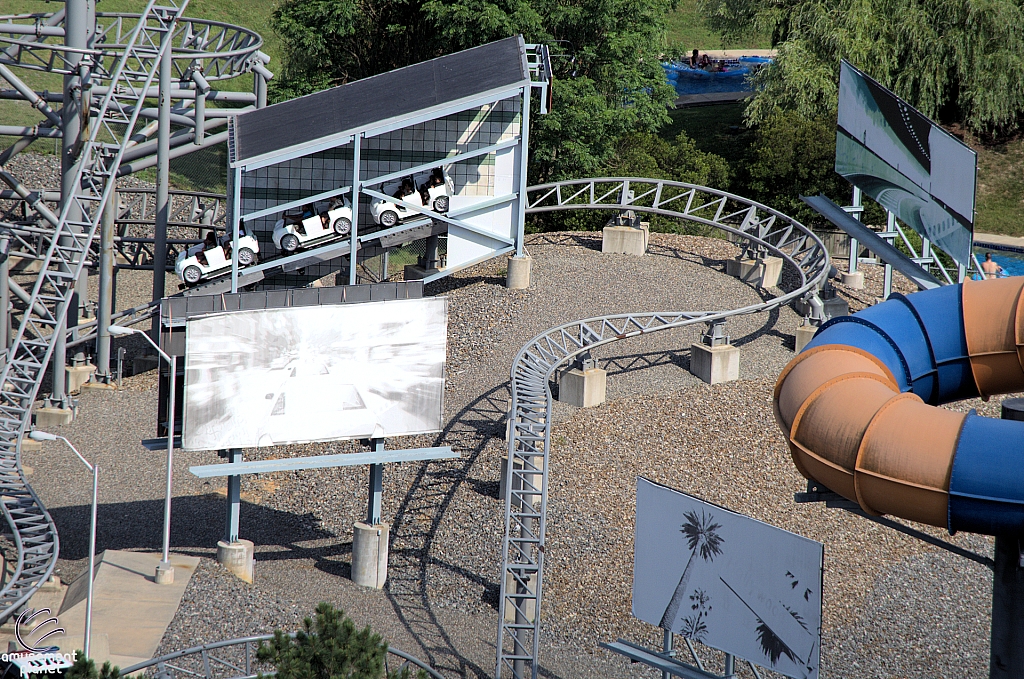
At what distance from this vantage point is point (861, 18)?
50.2 metres

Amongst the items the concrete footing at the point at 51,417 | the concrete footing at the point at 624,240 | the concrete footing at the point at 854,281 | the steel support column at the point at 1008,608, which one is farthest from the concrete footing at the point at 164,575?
the concrete footing at the point at 854,281

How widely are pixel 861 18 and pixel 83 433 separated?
37358mm

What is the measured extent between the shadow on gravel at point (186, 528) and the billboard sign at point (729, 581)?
9156mm

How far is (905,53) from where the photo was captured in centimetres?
5128

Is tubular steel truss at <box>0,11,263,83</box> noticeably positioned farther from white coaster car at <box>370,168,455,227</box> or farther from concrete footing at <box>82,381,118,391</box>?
concrete footing at <box>82,381,118,391</box>

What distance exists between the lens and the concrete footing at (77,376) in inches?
1289

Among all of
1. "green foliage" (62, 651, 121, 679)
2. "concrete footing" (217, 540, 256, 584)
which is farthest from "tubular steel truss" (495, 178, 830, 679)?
"green foliage" (62, 651, 121, 679)

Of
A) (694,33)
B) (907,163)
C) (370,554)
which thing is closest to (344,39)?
(907,163)

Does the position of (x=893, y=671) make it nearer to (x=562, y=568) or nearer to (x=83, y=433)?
(x=562, y=568)

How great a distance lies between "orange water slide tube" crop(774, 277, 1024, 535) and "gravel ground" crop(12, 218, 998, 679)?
717 cm

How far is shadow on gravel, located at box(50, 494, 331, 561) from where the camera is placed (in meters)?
24.7

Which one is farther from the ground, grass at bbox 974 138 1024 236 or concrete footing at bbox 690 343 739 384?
grass at bbox 974 138 1024 236

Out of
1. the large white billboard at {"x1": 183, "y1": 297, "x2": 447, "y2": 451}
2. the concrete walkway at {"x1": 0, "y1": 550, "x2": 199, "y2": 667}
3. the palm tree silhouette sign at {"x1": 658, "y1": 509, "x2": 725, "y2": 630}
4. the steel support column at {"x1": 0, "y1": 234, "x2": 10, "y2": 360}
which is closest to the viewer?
the palm tree silhouette sign at {"x1": 658, "y1": 509, "x2": 725, "y2": 630}

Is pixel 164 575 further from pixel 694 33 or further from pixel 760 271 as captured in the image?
pixel 694 33
